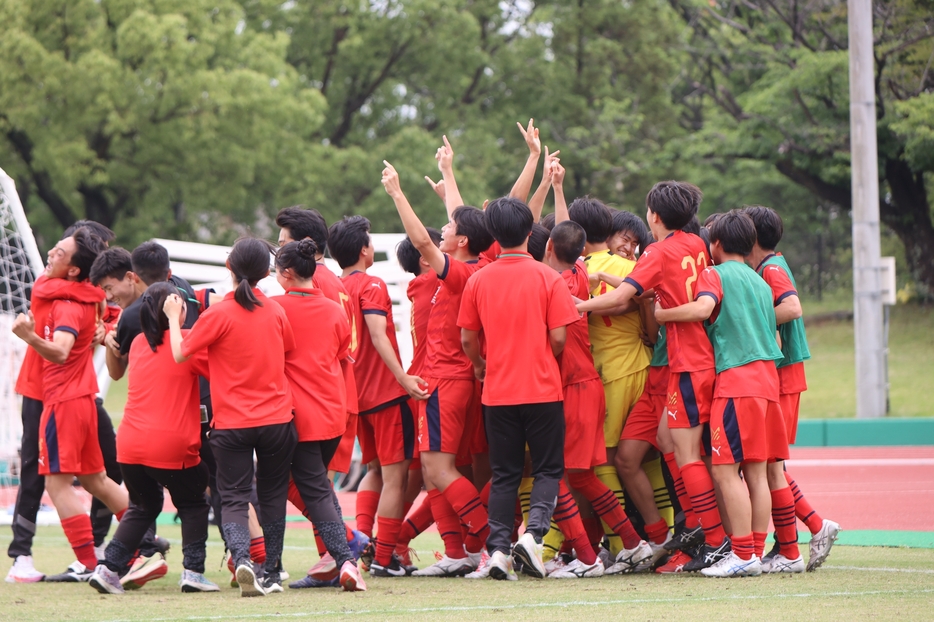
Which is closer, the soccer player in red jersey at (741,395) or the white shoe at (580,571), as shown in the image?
the soccer player in red jersey at (741,395)

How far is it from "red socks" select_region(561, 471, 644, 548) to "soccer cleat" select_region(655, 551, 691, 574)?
0.72ft

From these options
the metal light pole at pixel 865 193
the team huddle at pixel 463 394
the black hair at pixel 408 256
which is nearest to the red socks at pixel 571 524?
the team huddle at pixel 463 394

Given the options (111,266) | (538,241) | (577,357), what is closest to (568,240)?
(538,241)

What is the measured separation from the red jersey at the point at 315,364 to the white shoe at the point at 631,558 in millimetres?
1708

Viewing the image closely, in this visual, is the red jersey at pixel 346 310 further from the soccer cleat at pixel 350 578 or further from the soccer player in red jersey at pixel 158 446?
the soccer cleat at pixel 350 578

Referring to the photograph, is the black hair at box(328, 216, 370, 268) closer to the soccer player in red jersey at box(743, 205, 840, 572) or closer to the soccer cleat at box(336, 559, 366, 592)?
the soccer cleat at box(336, 559, 366, 592)

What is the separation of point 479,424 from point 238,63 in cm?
2254

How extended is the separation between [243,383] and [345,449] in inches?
41.4

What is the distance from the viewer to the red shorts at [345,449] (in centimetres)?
666

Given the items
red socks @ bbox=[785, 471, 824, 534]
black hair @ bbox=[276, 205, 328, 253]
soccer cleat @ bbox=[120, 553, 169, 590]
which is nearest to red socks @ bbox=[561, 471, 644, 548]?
red socks @ bbox=[785, 471, 824, 534]

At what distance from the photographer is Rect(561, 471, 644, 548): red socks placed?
21.1 feet

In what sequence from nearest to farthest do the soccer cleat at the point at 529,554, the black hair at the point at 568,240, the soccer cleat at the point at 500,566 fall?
the soccer cleat at the point at 529,554 < the soccer cleat at the point at 500,566 < the black hair at the point at 568,240

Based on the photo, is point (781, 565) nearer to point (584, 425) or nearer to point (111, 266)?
point (584, 425)

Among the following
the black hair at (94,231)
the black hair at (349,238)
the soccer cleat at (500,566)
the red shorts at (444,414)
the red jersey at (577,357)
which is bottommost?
the soccer cleat at (500,566)
